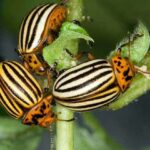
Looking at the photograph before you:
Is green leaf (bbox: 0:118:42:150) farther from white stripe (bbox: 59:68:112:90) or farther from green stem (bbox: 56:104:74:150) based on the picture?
green stem (bbox: 56:104:74:150)

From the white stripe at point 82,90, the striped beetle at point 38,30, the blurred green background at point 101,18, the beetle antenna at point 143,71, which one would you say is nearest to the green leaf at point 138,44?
the beetle antenna at point 143,71

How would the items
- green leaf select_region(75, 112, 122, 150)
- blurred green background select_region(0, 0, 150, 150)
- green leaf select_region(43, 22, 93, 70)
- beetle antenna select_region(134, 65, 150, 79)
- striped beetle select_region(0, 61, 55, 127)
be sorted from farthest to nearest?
blurred green background select_region(0, 0, 150, 150)
green leaf select_region(75, 112, 122, 150)
striped beetle select_region(0, 61, 55, 127)
beetle antenna select_region(134, 65, 150, 79)
green leaf select_region(43, 22, 93, 70)

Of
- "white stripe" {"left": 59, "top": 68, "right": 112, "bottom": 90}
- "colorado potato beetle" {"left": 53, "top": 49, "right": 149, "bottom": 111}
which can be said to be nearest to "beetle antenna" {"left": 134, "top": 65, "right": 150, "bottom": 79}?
"colorado potato beetle" {"left": 53, "top": 49, "right": 149, "bottom": 111}

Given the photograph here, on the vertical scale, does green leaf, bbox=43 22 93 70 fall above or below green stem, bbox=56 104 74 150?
above

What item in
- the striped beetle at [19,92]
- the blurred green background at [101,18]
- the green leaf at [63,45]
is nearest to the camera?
the green leaf at [63,45]

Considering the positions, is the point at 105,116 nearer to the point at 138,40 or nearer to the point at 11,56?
the point at 11,56

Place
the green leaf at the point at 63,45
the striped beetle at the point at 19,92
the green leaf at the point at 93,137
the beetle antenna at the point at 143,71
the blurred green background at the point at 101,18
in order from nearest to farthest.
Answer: the green leaf at the point at 63,45, the beetle antenna at the point at 143,71, the striped beetle at the point at 19,92, the green leaf at the point at 93,137, the blurred green background at the point at 101,18

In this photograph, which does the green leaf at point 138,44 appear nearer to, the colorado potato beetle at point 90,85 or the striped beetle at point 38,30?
the colorado potato beetle at point 90,85
